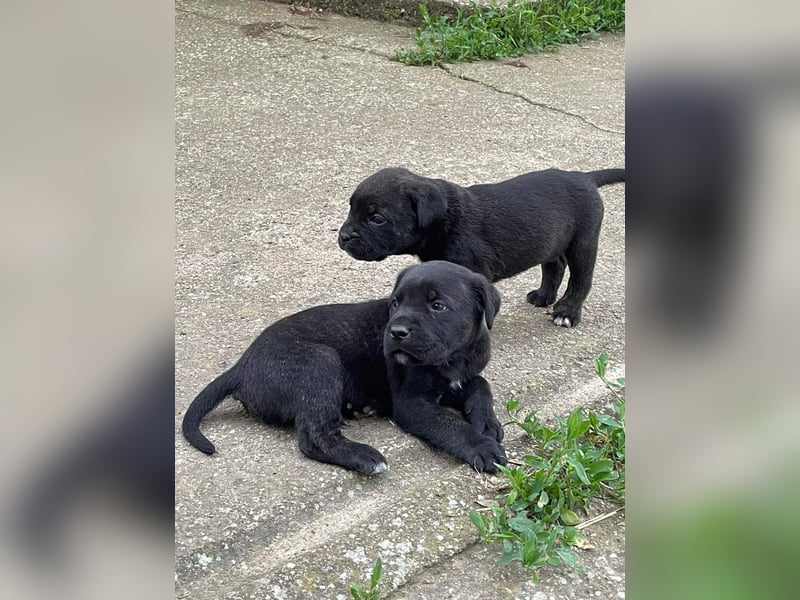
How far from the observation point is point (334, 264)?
15.3 feet

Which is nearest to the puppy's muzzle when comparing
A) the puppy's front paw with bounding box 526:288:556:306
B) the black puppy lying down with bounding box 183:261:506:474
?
the black puppy lying down with bounding box 183:261:506:474

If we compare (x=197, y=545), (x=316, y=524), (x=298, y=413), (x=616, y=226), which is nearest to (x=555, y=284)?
(x=616, y=226)

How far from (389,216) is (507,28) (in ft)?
13.9

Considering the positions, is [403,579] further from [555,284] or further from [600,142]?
[600,142]

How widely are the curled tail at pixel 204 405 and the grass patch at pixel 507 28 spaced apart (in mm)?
4595

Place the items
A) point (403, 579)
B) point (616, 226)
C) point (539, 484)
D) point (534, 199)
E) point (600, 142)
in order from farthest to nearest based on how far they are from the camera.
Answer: point (600, 142)
point (616, 226)
point (534, 199)
point (539, 484)
point (403, 579)

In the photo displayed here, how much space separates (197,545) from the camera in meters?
2.73

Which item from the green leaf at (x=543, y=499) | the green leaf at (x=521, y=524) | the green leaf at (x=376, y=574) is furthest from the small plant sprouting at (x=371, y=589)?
the green leaf at (x=543, y=499)

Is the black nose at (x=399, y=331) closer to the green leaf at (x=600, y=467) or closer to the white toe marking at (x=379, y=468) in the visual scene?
the white toe marking at (x=379, y=468)

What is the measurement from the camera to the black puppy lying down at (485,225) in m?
4.11

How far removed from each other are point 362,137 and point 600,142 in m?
1.44

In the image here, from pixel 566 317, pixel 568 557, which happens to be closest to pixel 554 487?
pixel 568 557
